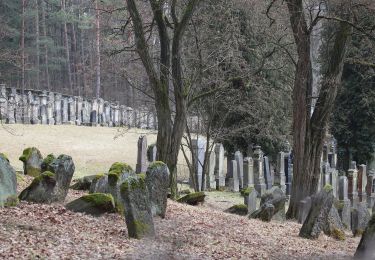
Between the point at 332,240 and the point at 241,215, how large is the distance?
2435mm

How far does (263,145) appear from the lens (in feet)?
69.0

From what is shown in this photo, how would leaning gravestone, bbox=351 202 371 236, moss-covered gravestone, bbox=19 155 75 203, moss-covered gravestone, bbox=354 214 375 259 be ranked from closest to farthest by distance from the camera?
moss-covered gravestone, bbox=354 214 375 259, moss-covered gravestone, bbox=19 155 75 203, leaning gravestone, bbox=351 202 371 236

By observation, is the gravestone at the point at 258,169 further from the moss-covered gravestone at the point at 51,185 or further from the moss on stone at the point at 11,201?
the moss on stone at the point at 11,201

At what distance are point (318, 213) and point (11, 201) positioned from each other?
17.2ft

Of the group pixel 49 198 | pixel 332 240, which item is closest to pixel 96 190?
pixel 49 198

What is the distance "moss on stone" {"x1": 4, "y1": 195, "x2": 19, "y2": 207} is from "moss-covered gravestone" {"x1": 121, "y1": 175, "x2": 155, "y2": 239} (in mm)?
1881

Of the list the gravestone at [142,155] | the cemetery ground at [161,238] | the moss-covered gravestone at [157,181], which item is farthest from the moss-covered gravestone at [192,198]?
the moss-covered gravestone at [157,181]

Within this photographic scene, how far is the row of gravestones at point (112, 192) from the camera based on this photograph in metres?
7.76

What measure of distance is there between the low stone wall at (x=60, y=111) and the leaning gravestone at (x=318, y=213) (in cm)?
1675

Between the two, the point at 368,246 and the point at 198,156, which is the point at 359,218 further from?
the point at 198,156

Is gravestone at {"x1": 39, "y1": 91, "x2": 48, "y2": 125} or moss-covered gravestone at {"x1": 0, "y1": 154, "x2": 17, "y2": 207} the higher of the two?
gravestone at {"x1": 39, "y1": 91, "x2": 48, "y2": 125}

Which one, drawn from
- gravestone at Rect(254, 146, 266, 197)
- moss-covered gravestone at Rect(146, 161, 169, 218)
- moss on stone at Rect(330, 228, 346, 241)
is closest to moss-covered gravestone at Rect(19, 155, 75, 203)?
moss-covered gravestone at Rect(146, 161, 169, 218)

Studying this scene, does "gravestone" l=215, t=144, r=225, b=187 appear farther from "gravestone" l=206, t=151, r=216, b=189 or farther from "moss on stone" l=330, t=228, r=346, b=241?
"moss on stone" l=330, t=228, r=346, b=241

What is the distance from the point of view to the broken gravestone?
461 inches
